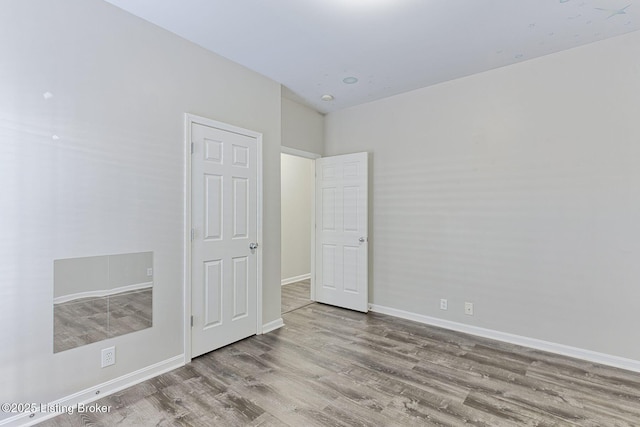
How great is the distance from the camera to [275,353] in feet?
9.54

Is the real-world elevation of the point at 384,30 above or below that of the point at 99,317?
above

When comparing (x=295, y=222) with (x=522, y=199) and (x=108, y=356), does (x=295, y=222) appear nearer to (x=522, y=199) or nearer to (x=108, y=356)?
(x=522, y=199)

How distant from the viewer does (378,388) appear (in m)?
2.32

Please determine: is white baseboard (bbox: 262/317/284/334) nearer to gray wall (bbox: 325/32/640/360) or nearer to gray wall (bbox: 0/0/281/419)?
gray wall (bbox: 0/0/281/419)

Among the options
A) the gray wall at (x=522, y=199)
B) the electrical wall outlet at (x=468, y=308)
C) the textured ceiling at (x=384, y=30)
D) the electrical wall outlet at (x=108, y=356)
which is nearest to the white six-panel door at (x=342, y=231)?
the gray wall at (x=522, y=199)

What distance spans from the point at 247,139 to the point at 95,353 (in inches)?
88.2

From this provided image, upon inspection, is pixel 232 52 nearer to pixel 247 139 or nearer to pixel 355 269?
pixel 247 139

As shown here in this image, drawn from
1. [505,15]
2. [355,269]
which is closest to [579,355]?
[355,269]

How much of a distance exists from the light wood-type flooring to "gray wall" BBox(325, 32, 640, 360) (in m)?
0.49

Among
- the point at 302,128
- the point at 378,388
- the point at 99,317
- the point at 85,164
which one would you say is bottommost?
the point at 378,388

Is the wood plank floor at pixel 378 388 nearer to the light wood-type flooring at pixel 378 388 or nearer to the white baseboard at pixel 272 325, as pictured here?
the light wood-type flooring at pixel 378 388

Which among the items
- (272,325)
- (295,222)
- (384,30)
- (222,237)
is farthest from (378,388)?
(295,222)

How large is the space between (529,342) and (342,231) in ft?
7.98

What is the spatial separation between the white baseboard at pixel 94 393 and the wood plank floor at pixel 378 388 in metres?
0.06
